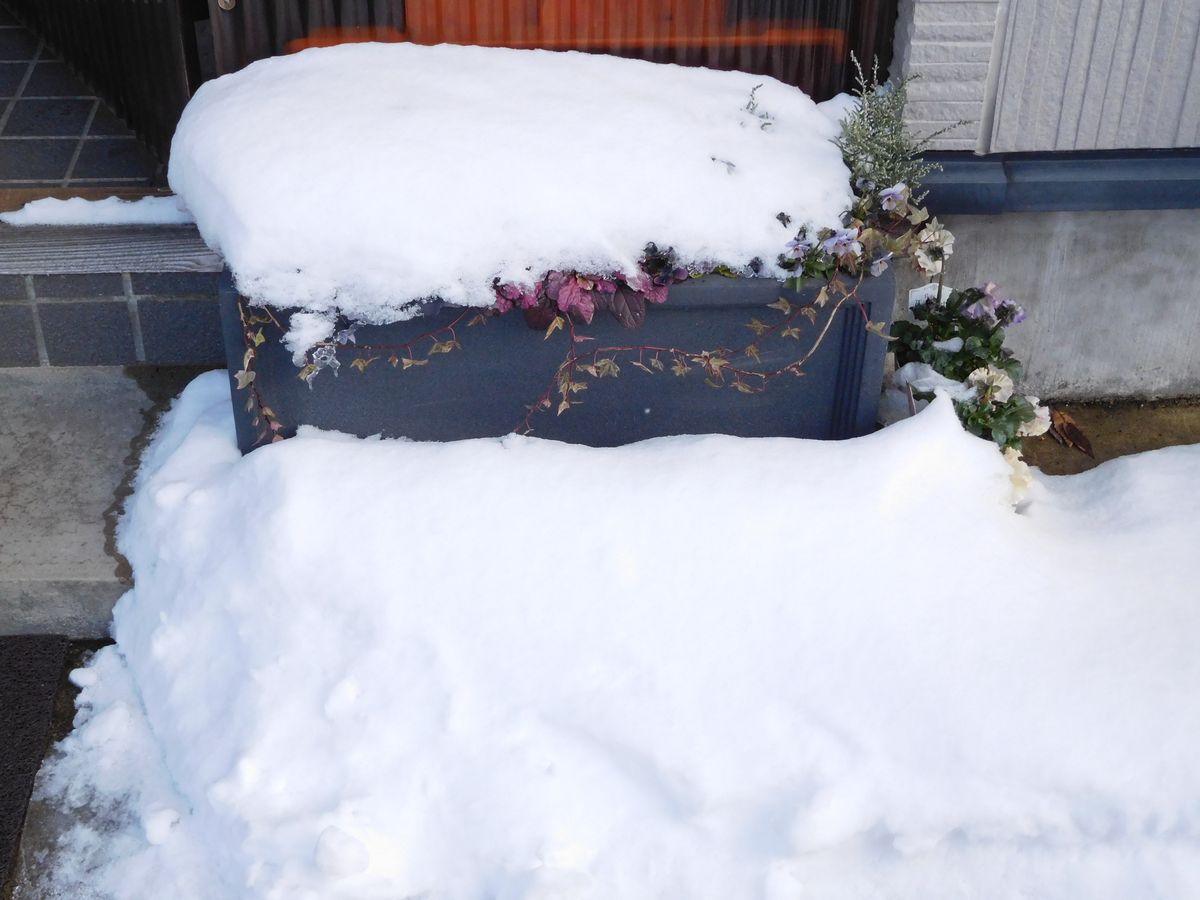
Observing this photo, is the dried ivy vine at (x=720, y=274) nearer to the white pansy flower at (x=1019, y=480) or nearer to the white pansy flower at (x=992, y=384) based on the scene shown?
the white pansy flower at (x=992, y=384)

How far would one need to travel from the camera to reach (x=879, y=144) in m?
3.50

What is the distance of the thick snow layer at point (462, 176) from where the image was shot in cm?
312

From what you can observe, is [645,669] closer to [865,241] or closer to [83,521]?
[865,241]

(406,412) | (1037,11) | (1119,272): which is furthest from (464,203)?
(1119,272)

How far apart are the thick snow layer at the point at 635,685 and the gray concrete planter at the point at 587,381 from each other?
6.2 inches

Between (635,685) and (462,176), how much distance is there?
1.34 meters

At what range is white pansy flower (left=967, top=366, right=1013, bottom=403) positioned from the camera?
377 cm

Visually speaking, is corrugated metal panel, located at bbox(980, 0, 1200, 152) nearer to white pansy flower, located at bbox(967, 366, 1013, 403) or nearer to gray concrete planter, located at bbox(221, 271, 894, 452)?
white pansy flower, located at bbox(967, 366, 1013, 403)

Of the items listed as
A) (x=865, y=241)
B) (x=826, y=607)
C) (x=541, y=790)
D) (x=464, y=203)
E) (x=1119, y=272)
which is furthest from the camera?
(x=1119, y=272)

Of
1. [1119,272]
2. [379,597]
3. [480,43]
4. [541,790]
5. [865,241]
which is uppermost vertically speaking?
[480,43]

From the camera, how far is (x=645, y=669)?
2.88m

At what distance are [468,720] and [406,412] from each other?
3.18ft

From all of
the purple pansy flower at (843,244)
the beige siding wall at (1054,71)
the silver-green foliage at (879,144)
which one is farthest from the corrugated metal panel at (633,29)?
the purple pansy flower at (843,244)

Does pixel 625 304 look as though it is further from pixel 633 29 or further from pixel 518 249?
pixel 633 29
